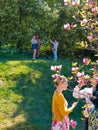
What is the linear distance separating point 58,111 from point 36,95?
203 inches

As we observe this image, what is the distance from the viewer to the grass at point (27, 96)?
9961 mm

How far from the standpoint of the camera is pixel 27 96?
1183 cm

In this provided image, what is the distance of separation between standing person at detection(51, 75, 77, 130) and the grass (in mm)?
2506

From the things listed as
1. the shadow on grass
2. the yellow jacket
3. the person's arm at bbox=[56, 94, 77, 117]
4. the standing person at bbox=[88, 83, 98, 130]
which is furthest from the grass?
the person's arm at bbox=[56, 94, 77, 117]

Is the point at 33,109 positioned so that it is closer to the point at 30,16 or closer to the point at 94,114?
the point at 94,114

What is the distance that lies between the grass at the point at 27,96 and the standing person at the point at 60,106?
2506 mm

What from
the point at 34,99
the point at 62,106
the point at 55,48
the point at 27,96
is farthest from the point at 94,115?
the point at 55,48

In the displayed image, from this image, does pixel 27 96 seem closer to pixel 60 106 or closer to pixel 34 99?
pixel 34 99

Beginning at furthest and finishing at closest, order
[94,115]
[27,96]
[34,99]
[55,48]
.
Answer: [55,48] < [27,96] < [34,99] < [94,115]

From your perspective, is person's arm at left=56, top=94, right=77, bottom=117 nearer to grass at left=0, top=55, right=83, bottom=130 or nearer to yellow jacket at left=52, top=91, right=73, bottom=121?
yellow jacket at left=52, top=91, right=73, bottom=121

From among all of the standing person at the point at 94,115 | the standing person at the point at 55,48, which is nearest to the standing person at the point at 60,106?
the standing person at the point at 94,115

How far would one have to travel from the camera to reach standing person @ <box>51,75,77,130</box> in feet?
22.0

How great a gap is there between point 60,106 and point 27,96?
5048 mm

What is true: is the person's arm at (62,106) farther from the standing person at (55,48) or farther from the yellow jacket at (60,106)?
the standing person at (55,48)
